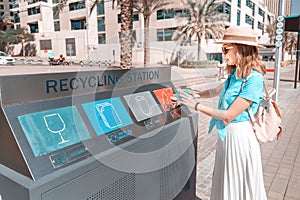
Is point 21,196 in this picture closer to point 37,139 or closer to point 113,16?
point 37,139

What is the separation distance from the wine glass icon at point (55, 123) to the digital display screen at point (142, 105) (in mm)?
434

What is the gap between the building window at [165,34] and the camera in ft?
74.3

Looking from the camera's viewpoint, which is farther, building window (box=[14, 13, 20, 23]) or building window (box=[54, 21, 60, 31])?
building window (box=[14, 13, 20, 23])

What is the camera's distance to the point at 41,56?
32.4 m

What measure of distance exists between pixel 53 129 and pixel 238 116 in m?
1.12

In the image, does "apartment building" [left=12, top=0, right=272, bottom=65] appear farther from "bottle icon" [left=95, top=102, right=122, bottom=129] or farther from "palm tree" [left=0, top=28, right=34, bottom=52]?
"bottle icon" [left=95, top=102, right=122, bottom=129]

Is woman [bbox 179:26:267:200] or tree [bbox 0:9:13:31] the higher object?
tree [bbox 0:9:13:31]

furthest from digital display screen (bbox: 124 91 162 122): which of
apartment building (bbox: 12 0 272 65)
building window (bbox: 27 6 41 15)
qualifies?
building window (bbox: 27 6 41 15)

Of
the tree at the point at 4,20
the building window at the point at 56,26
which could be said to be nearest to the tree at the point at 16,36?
the tree at the point at 4,20

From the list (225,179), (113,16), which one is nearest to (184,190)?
(225,179)

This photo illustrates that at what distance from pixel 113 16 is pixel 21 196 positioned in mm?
28061

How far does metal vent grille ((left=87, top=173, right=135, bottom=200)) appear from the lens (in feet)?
3.62

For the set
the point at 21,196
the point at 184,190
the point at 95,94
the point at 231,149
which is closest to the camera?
the point at 21,196

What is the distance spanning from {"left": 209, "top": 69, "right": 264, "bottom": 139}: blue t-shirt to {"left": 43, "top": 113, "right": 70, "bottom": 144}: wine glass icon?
98 cm
